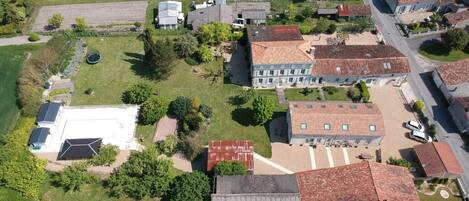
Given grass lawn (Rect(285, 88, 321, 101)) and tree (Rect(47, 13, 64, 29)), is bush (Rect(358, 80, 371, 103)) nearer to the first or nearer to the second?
grass lawn (Rect(285, 88, 321, 101))

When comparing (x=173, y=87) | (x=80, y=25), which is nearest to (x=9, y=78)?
(x=80, y=25)

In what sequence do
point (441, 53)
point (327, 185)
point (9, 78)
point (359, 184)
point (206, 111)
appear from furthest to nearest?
point (441, 53)
point (9, 78)
point (206, 111)
point (327, 185)
point (359, 184)

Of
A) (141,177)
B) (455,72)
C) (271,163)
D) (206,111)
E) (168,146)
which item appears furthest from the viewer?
(455,72)

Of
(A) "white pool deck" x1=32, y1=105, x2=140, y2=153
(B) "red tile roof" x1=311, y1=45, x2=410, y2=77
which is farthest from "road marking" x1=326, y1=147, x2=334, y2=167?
(A) "white pool deck" x1=32, y1=105, x2=140, y2=153

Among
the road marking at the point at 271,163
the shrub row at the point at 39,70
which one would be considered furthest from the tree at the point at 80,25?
the road marking at the point at 271,163

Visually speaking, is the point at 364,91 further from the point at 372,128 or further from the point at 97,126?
the point at 97,126

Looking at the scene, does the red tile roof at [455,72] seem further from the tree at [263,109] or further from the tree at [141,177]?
the tree at [141,177]

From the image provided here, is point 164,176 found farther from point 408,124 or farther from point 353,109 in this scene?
point 408,124
